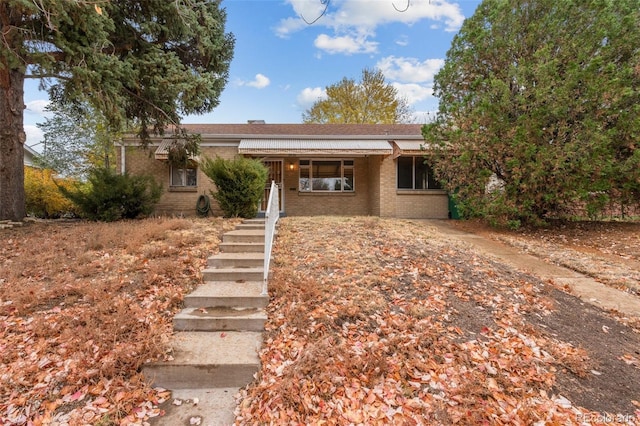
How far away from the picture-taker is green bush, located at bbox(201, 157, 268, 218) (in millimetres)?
9234

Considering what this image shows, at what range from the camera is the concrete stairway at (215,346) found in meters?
2.71

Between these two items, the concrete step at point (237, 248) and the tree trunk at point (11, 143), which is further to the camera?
the tree trunk at point (11, 143)

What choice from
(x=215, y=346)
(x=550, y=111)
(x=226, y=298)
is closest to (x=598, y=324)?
(x=215, y=346)

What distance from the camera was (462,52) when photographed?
10391 millimetres

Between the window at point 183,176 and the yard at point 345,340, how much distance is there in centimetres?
705

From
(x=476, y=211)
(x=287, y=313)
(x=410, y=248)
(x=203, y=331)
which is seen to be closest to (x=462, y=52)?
(x=476, y=211)

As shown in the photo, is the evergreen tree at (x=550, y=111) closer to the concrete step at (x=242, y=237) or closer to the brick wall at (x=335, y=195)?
the brick wall at (x=335, y=195)

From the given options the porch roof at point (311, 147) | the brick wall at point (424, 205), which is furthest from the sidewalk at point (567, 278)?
the porch roof at point (311, 147)

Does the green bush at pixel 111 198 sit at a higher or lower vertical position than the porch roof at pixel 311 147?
lower

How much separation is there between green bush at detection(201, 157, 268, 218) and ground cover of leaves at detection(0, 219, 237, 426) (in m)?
2.91

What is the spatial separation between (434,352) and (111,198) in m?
9.62

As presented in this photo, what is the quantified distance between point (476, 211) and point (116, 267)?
31.9ft

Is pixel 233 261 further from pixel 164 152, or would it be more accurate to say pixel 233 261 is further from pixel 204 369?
pixel 164 152

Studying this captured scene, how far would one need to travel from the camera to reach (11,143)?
26.8 ft
